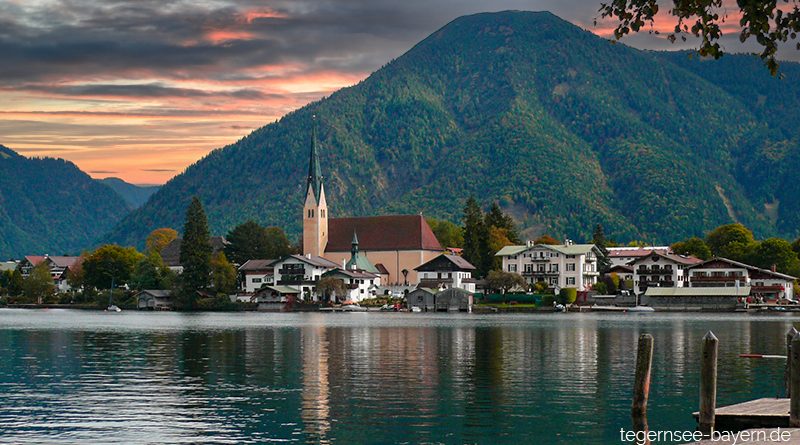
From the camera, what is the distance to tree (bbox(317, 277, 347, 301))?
150 metres

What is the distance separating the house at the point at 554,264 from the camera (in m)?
154

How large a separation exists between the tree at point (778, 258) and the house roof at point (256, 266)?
2674 inches

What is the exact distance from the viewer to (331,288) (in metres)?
151

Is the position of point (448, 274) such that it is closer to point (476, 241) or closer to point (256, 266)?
point (476, 241)

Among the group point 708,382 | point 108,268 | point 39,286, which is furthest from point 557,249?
point 708,382

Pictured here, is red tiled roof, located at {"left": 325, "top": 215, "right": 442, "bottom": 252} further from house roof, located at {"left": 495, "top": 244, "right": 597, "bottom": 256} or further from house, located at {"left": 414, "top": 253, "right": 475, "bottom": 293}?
house roof, located at {"left": 495, "top": 244, "right": 597, "bottom": 256}

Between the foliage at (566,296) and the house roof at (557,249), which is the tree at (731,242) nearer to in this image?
the house roof at (557,249)

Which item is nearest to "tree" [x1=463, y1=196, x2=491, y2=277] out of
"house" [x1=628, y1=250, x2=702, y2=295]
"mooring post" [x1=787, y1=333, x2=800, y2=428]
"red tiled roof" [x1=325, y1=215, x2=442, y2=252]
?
"red tiled roof" [x1=325, y1=215, x2=442, y2=252]

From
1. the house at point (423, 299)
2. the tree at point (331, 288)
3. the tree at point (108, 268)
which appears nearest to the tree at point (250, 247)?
the tree at point (108, 268)

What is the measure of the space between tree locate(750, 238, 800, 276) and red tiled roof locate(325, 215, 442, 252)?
48.5 metres

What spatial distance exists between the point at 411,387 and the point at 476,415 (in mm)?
7552

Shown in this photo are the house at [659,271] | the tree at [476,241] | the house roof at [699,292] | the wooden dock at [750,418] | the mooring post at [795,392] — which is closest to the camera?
the mooring post at [795,392]

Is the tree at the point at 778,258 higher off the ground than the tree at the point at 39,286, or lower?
higher

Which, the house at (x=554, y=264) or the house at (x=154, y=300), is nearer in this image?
the house at (x=554, y=264)
